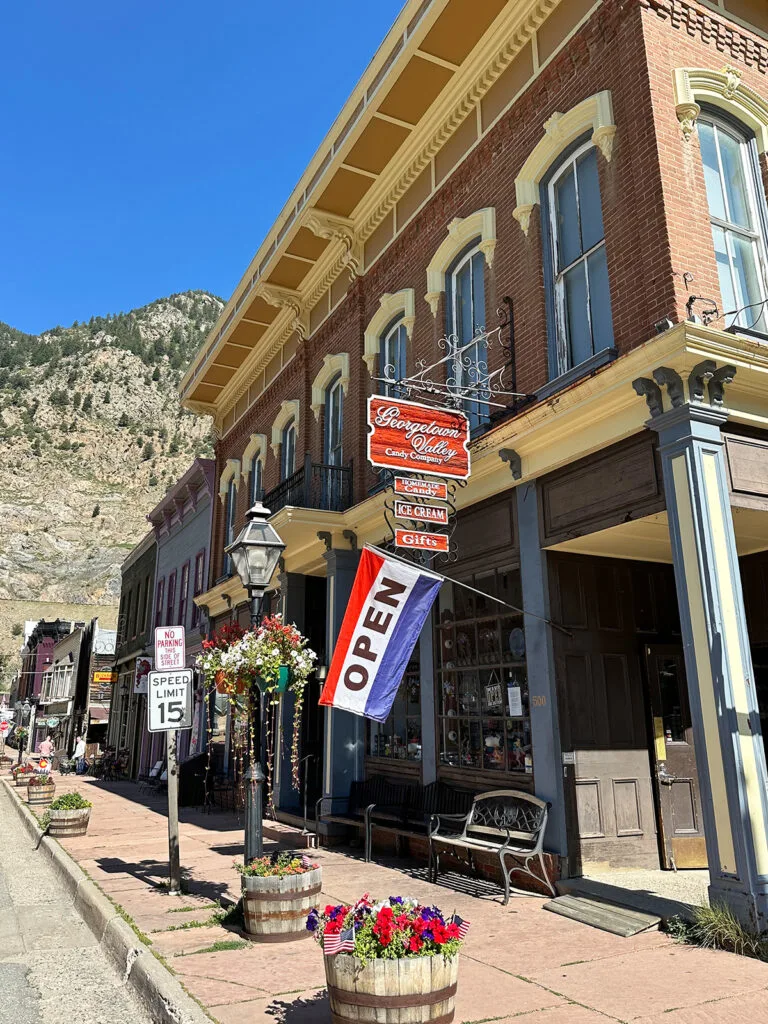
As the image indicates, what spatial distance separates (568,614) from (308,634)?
747cm

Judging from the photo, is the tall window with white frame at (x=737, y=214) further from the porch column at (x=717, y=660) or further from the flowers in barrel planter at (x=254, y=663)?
the flowers in barrel planter at (x=254, y=663)

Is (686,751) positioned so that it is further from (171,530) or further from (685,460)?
(171,530)

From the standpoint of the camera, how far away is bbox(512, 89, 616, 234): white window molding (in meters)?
8.74

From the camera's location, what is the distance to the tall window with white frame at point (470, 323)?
10773 mm

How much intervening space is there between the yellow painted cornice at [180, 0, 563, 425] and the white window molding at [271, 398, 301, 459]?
1.58 meters

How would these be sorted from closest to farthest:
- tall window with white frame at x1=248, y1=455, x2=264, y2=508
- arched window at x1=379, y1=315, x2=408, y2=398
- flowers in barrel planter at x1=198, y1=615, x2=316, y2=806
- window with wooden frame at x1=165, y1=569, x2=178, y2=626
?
flowers in barrel planter at x1=198, y1=615, x2=316, y2=806
arched window at x1=379, y1=315, x2=408, y2=398
tall window with white frame at x1=248, y1=455, x2=264, y2=508
window with wooden frame at x1=165, y1=569, x2=178, y2=626

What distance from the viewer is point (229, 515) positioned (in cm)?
2195

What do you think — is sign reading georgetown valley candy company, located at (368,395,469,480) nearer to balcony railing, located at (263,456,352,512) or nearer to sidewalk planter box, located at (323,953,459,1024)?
balcony railing, located at (263,456,352,512)

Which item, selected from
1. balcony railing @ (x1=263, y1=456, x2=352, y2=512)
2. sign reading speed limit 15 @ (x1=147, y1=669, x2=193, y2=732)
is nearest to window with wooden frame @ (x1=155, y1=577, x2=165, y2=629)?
balcony railing @ (x1=263, y1=456, x2=352, y2=512)

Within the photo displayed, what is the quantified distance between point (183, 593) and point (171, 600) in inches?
68.0

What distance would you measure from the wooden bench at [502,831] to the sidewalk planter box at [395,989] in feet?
12.8

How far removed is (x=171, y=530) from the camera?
28625mm

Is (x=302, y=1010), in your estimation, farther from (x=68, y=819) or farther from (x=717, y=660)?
(x=68, y=819)

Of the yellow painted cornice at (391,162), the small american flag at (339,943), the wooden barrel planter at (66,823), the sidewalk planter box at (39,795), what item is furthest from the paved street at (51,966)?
the yellow painted cornice at (391,162)
